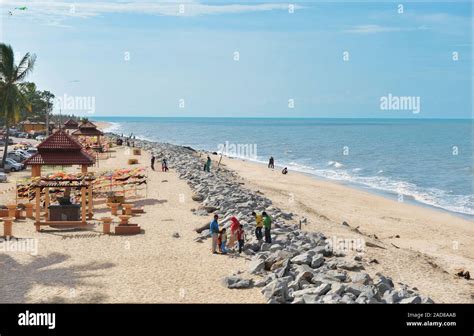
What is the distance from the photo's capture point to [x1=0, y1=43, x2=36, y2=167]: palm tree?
41594 mm

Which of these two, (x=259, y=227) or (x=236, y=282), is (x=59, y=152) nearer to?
(x=259, y=227)

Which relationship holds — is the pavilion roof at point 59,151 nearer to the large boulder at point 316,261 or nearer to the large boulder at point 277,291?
the large boulder at point 316,261

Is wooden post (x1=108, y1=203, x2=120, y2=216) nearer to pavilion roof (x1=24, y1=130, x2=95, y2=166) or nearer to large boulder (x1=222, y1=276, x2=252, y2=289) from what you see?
pavilion roof (x1=24, y1=130, x2=95, y2=166)

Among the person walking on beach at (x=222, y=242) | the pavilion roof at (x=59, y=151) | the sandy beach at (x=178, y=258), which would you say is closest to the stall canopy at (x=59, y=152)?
the pavilion roof at (x=59, y=151)

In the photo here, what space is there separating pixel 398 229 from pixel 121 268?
15.7 meters

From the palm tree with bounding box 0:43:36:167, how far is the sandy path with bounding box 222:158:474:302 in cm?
1878

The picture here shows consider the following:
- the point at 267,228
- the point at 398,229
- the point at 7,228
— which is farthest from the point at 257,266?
the point at 398,229

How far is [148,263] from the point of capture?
52.4ft

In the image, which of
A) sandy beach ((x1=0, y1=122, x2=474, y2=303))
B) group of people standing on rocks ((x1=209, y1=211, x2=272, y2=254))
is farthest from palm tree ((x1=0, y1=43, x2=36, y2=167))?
group of people standing on rocks ((x1=209, y1=211, x2=272, y2=254))
